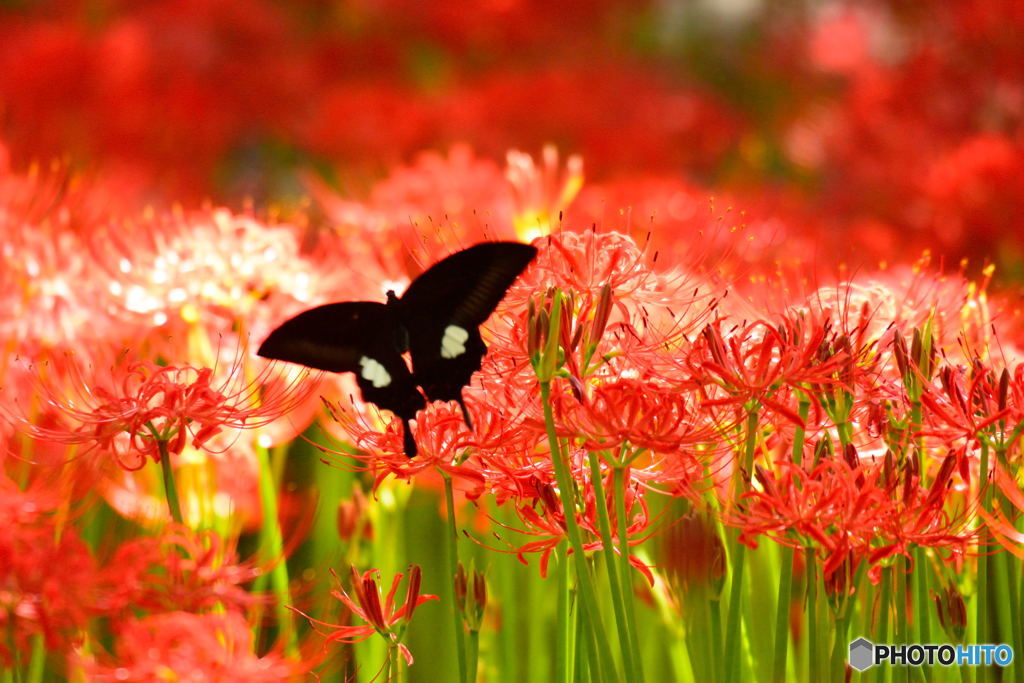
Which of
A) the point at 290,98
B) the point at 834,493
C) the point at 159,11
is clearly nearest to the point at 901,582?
the point at 834,493

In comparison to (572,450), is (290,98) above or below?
above

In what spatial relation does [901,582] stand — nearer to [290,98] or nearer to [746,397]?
[746,397]

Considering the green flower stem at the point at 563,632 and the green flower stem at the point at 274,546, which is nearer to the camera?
the green flower stem at the point at 563,632

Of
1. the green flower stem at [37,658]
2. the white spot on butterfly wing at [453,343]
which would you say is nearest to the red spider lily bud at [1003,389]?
the white spot on butterfly wing at [453,343]

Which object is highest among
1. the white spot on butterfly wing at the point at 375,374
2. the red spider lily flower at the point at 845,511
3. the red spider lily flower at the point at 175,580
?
the white spot on butterfly wing at the point at 375,374

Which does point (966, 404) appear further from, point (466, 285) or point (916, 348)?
point (466, 285)

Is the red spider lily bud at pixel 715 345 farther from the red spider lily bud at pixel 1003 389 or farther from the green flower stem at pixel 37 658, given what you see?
the green flower stem at pixel 37 658

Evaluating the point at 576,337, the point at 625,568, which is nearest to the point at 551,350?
the point at 576,337

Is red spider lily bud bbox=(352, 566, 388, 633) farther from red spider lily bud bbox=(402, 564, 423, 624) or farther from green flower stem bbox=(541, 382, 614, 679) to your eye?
green flower stem bbox=(541, 382, 614, 679)
